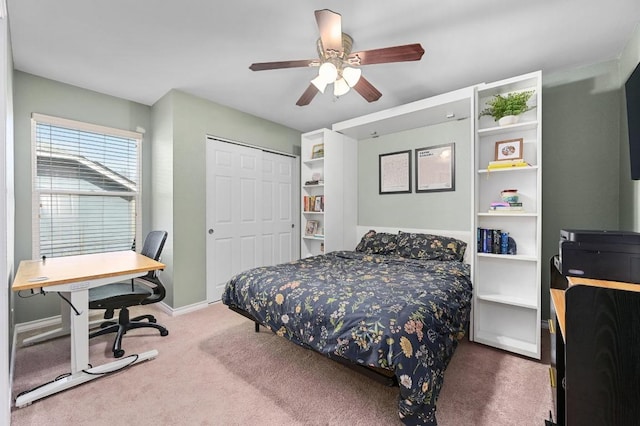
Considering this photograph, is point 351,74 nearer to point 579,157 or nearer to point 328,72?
point 328,72

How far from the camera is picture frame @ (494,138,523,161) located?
253 cm

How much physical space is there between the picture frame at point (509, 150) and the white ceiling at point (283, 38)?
71cm

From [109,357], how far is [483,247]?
3326 mm

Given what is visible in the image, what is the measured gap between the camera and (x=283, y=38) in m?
2.21

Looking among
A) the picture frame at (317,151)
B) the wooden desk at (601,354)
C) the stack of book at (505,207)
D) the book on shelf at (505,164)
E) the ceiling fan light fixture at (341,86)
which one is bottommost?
the wooden desk at (601,354)

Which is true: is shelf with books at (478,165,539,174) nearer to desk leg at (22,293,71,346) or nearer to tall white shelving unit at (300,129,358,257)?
tall white shelving unit at (300,129,358,257)

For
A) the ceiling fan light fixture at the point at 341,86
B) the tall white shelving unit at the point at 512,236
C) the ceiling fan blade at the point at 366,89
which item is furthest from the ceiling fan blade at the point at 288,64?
the tall white shelving unit at the point at 512,236

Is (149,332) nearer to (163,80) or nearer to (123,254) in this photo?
(123,254)

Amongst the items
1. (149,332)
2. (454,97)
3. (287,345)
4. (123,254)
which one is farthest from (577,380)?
(123,254)

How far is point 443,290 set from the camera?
204 cm

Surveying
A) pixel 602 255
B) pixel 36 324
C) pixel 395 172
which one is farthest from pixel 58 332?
pixel 602 255

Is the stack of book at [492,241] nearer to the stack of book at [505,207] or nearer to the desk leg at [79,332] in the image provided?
the stack of book at [505,207]

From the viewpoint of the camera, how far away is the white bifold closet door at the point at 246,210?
11.9 ft

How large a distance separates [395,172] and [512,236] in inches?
63.8
